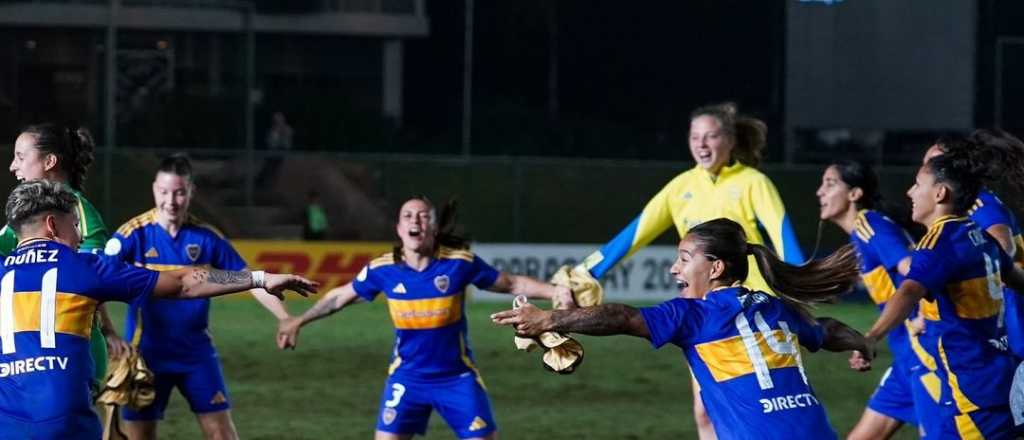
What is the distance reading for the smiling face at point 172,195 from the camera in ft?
29.1

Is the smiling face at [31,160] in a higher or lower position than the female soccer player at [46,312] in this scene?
higher

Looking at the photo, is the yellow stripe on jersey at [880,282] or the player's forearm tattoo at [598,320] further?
the yellow stripe on jersey at [880,282]

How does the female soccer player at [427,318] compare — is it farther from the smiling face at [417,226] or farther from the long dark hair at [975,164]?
the long dark hair at [975,164]

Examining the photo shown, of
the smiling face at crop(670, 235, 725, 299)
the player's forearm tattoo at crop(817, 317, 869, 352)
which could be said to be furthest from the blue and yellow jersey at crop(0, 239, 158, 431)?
the player's forearm tattoo at crop(817, 317, 869, 352)

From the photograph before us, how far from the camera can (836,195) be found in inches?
369

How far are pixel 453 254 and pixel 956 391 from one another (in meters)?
2.91

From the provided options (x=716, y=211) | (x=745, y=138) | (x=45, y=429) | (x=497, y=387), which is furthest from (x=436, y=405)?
(x=497, y=387)

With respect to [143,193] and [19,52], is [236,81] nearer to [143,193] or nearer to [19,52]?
[19,52]

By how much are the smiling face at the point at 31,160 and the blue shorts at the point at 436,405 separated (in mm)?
2215

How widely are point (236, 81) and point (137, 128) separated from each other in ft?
9.31

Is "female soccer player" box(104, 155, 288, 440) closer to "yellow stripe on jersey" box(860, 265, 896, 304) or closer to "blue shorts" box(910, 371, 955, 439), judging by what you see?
"yellow stripe on jersey" box(860, 265, 896, 304)

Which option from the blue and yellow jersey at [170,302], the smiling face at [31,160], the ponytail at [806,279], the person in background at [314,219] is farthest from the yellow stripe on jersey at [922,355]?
the person in background at [314,219]

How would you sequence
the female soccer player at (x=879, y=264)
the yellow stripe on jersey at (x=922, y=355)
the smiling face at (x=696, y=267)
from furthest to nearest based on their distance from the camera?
the female soccer player at (x=879, y=264), the yellow stripe on jersey at (x=922, y=355), the smiling face at (x=696, y=267)

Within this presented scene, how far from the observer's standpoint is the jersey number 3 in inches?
248
